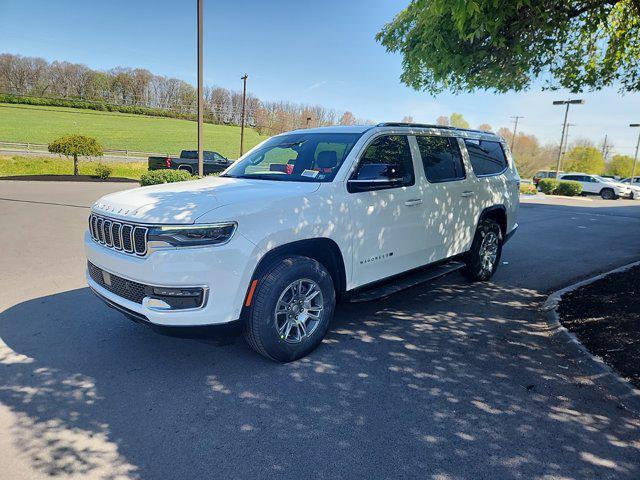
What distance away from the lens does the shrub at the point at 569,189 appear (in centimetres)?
2992

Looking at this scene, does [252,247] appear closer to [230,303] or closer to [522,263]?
[230,303]

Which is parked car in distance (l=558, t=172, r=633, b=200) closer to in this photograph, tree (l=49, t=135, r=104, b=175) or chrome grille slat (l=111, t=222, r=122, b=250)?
tree (l=49, t=135, r=104, b=175)

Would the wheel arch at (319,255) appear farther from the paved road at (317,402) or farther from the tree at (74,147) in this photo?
the tree at (74,147)

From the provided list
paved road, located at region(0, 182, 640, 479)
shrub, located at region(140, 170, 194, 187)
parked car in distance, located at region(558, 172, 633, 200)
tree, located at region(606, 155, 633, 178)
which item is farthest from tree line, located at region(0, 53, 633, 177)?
paved road, located at region(0, 182, 640, 479)

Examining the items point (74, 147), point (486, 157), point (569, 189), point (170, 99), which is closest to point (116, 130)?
point (170, 99)

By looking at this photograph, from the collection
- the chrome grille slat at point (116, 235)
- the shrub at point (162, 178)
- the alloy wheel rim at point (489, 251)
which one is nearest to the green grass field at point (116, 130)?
the shrub at point (162, 178)

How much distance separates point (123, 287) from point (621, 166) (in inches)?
3477

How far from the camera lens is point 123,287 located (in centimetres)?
331

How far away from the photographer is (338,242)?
12.3 ft

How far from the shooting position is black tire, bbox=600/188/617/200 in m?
30.0

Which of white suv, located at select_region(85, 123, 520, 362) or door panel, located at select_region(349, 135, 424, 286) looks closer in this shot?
white suv, located at select_region(85, 123, 520, 362)

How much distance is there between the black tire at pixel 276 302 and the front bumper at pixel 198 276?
6.6 inches

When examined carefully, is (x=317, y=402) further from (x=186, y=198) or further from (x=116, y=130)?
(x=116, y=130)

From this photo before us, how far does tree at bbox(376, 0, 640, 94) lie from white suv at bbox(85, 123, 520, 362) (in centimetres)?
112
